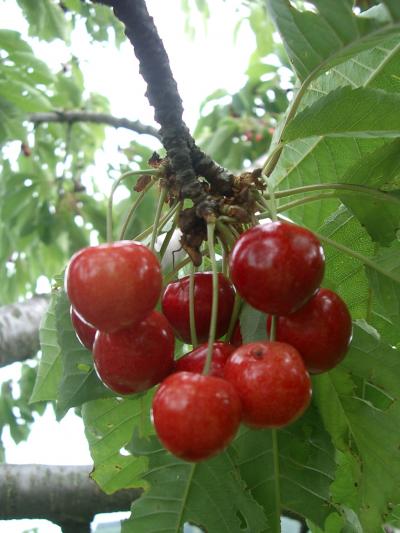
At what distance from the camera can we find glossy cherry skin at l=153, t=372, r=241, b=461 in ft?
3.63

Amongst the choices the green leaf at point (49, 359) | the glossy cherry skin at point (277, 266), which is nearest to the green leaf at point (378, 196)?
the glossy cherry skin at point (277, 266)

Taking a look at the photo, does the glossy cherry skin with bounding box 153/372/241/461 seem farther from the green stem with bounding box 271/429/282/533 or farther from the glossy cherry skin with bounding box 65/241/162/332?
the green stem with bounding box 271/429/282/533

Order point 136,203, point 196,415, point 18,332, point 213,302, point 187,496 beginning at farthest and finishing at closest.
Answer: point 18,332
point 187,496
point 136,203
point 213,302
point 196,415

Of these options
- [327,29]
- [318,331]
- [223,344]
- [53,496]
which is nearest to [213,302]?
[223,344]

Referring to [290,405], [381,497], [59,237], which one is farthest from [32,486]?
[59,237]

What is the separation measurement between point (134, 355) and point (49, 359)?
2.86ft

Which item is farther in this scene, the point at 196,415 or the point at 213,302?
the point at 213,302

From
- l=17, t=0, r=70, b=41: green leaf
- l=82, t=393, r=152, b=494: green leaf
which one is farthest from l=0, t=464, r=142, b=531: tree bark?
l=17, t=0, r=70, b=41: green leaf

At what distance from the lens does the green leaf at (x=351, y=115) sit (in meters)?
1.49

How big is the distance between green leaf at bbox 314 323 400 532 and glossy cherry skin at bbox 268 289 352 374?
269 millimetres

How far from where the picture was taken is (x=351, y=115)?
1.53 metres

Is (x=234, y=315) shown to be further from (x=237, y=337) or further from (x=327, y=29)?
(x=327, y=29)

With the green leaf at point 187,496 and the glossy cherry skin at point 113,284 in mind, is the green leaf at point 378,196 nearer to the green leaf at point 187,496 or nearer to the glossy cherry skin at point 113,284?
the glossy cherry skin at point 113,284

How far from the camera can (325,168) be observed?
2.07 m
